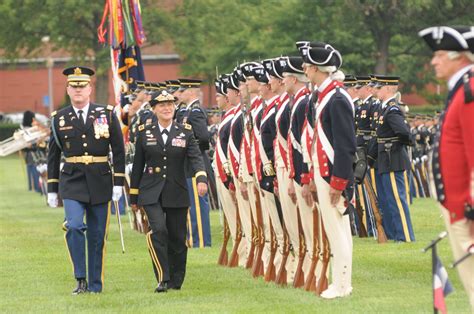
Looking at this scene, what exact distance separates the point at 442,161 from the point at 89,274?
5.86 m

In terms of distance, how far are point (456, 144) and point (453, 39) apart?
67 centimetres

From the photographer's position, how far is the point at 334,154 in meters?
12.4

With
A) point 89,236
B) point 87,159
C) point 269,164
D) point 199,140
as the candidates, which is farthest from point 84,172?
point 199,140

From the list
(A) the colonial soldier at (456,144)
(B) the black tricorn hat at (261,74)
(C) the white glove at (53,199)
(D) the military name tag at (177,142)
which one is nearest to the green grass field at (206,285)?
(C) the white glove at (53,199)

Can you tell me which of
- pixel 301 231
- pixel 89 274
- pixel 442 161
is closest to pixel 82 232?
pixel 89 274

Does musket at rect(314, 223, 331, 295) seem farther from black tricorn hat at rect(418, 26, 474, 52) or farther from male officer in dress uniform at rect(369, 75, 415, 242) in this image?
male officer in dress uniform at rect(369, 75, 415, 242)

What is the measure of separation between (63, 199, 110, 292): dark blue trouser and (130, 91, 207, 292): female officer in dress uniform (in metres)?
0.43

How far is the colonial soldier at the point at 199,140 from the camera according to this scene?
19234 mm

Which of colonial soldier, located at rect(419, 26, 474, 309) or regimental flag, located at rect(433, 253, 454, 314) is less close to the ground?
colonial soldier, located at rect(419, 26, 474, 309)

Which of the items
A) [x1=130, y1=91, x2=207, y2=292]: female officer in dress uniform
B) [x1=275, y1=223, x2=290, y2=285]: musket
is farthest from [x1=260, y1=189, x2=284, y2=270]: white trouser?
[x1=130, y1=91, x2=207, y2=292]: female officer in dress uniform

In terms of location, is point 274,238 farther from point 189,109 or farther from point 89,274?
point 189,109

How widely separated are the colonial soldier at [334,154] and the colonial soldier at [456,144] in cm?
323

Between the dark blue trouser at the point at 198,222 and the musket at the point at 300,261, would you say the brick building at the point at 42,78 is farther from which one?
the musket at the point at 300,261

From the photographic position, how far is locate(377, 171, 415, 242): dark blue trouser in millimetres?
19514
